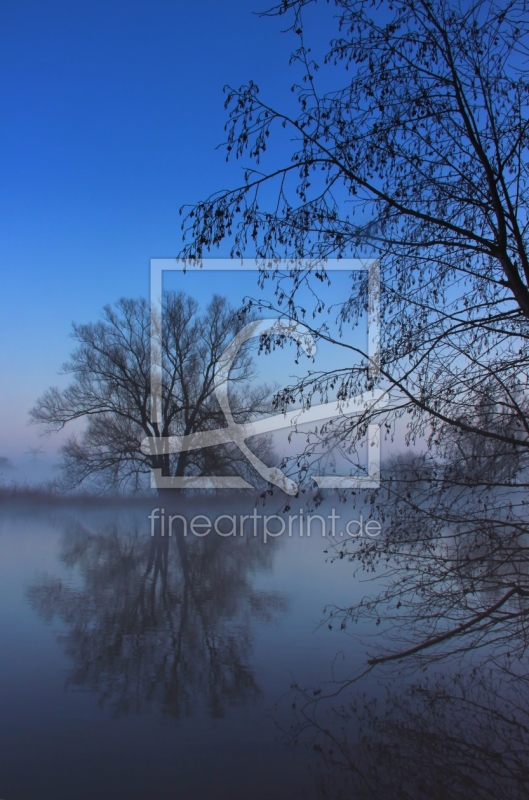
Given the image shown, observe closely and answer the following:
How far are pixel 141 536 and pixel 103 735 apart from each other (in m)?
5.69

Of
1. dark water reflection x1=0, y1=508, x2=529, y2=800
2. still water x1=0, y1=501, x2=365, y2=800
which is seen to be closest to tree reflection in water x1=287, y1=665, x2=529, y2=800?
dark water reflection x1=0, y1=508, x2=529, y2=800

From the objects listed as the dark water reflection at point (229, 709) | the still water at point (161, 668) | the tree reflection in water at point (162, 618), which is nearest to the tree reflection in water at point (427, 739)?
the dark water reflection at point (229, 709)

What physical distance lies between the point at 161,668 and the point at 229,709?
621mm

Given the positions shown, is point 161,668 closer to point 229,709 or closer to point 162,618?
point 229,709

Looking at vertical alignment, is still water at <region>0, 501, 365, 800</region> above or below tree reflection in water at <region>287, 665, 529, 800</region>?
above

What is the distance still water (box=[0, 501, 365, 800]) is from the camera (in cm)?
213

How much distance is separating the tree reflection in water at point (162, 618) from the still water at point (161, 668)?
0.01 m

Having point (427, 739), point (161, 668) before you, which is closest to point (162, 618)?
point (161, 668)

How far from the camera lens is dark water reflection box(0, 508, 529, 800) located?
211cm

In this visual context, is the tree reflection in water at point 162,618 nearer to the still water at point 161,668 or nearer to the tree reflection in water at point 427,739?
the still water at point 161,668

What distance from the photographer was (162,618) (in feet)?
13.8

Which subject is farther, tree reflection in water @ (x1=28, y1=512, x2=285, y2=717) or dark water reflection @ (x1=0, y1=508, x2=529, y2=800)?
tree reflection in water @ (x1=28, y1=512, x2=285, y2=717)

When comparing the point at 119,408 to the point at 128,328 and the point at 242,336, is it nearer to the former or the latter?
the point at 128,328

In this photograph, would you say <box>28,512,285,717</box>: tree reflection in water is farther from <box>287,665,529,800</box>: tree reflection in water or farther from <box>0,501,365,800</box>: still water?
<box>287,665,529,800</box>: tree reflection in water
